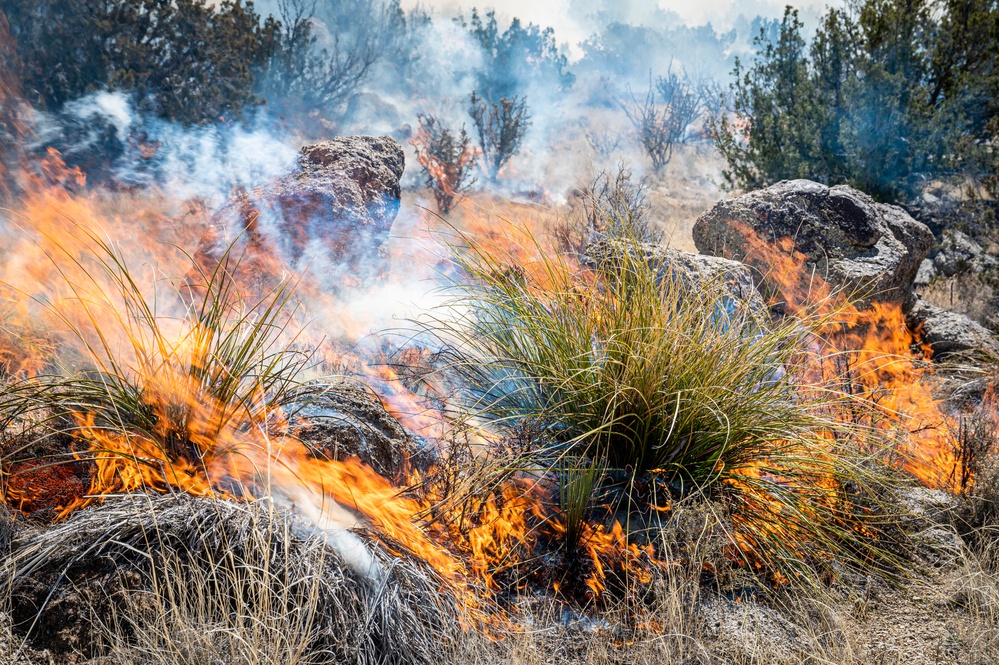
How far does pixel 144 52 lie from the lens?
812cm

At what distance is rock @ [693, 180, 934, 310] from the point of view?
4.50 metres

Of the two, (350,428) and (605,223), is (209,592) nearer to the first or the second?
(350,428)

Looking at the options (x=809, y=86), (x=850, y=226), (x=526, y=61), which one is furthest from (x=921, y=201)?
(x=526, y=61)

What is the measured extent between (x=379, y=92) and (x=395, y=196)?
12425 millimetres

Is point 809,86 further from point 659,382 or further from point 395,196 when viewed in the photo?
point 659,382

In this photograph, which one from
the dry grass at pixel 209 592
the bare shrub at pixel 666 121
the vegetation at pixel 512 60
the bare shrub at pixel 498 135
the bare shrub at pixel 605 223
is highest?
the vegetation at pixel 512 60

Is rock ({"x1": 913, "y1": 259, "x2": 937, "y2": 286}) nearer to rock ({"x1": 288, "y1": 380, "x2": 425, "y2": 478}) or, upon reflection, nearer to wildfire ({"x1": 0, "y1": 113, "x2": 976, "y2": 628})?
wildfire ({"x1": 0, "y1": 113, "x2": 976, "y2": 628})

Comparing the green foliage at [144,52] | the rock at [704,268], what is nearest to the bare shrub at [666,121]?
the green foliage at [144,52]

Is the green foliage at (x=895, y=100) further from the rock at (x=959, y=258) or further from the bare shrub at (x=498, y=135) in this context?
the bare shrub at (x=498, y=135)

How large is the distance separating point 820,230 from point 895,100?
359 centimetres

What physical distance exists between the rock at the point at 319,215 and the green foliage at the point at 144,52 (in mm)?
4661

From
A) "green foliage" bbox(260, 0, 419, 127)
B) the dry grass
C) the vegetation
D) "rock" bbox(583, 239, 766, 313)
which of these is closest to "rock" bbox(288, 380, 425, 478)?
the dry grass

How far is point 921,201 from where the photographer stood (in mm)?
7762

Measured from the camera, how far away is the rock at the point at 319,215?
450cm
